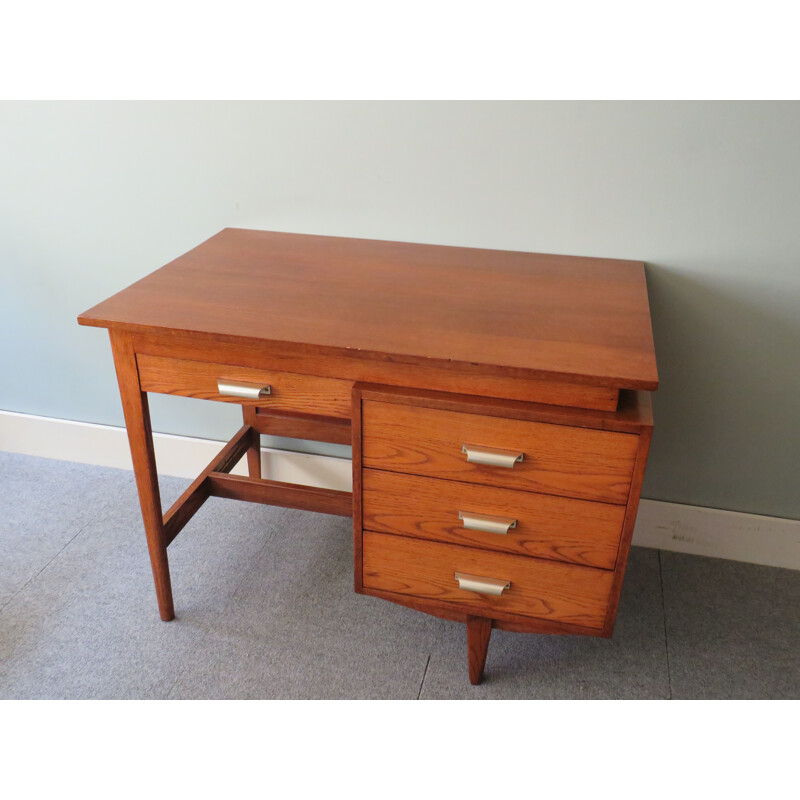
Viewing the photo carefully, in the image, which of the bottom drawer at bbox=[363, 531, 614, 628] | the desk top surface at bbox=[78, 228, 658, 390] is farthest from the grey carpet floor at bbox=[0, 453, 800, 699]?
the desk top surface at bbox=[78, 228, 658, 390]

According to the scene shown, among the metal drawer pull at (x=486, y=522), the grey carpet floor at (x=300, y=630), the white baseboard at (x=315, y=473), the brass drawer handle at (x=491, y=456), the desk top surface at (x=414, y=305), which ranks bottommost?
the grey carpet floor at (x=300, y=630)

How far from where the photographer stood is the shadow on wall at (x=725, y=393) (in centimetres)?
166

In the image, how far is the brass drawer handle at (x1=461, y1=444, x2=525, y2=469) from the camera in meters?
1.25

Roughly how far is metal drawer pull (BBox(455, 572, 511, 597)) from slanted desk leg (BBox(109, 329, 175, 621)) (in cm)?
68

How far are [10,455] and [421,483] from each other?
1.65 m

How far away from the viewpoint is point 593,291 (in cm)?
149

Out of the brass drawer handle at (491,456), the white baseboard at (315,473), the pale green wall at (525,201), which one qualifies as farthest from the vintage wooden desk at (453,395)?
the white baseboard at (315,473)

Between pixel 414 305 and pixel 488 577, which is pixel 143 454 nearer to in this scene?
pixel 414 305

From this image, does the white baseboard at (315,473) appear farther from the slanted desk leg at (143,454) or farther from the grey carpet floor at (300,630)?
the slanted desk leg at (143,454)

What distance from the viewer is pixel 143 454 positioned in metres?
1.52

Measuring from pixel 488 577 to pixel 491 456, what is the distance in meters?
0.29

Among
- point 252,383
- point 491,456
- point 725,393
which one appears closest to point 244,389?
point 252,383

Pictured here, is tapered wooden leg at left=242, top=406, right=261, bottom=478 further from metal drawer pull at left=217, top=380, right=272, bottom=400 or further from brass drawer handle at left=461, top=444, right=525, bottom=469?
brass drawer handle at left=461, top=444, right=525, bottom=469

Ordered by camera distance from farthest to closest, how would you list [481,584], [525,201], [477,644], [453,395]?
[525,201], [477,644], [481,584], [453,395]
